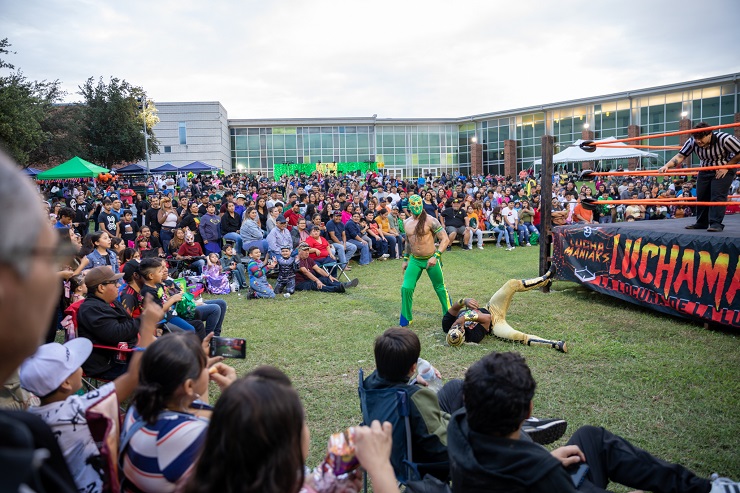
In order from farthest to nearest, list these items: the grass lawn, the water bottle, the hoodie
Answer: the grass lawn
the water bottle
the hoodie

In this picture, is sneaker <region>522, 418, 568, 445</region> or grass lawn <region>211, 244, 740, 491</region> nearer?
sneaker <region>522, 418, 568, 445</region>

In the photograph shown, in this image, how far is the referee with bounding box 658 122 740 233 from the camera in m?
6.32

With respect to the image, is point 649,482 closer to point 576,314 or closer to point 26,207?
point 26,207

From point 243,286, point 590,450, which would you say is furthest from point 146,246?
point 590,450

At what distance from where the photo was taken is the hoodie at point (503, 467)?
6.25ft

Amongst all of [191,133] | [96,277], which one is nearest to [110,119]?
[191,133]

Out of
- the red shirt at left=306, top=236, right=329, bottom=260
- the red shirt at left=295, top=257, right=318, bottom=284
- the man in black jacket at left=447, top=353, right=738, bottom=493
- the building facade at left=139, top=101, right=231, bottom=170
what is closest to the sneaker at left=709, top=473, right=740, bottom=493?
the man in black jacket at left=447, top=353, right=738, bottom=493

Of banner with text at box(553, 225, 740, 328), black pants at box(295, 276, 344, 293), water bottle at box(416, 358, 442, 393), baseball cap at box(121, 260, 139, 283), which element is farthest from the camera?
black pants at box(295, 276, 344, 293)

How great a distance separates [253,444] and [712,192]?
711cm

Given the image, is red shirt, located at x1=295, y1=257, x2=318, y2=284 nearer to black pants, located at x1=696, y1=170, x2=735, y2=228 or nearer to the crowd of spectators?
the crowd of spectators

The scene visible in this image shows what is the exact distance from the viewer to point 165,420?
2.01 m

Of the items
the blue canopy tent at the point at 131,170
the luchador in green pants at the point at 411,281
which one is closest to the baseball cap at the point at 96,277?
the luchador in green pants at the point at 411,281

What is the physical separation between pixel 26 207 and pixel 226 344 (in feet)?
8.18

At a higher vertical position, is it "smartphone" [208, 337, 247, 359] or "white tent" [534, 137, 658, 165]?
"white tent" [534, 137, 658, 165]
